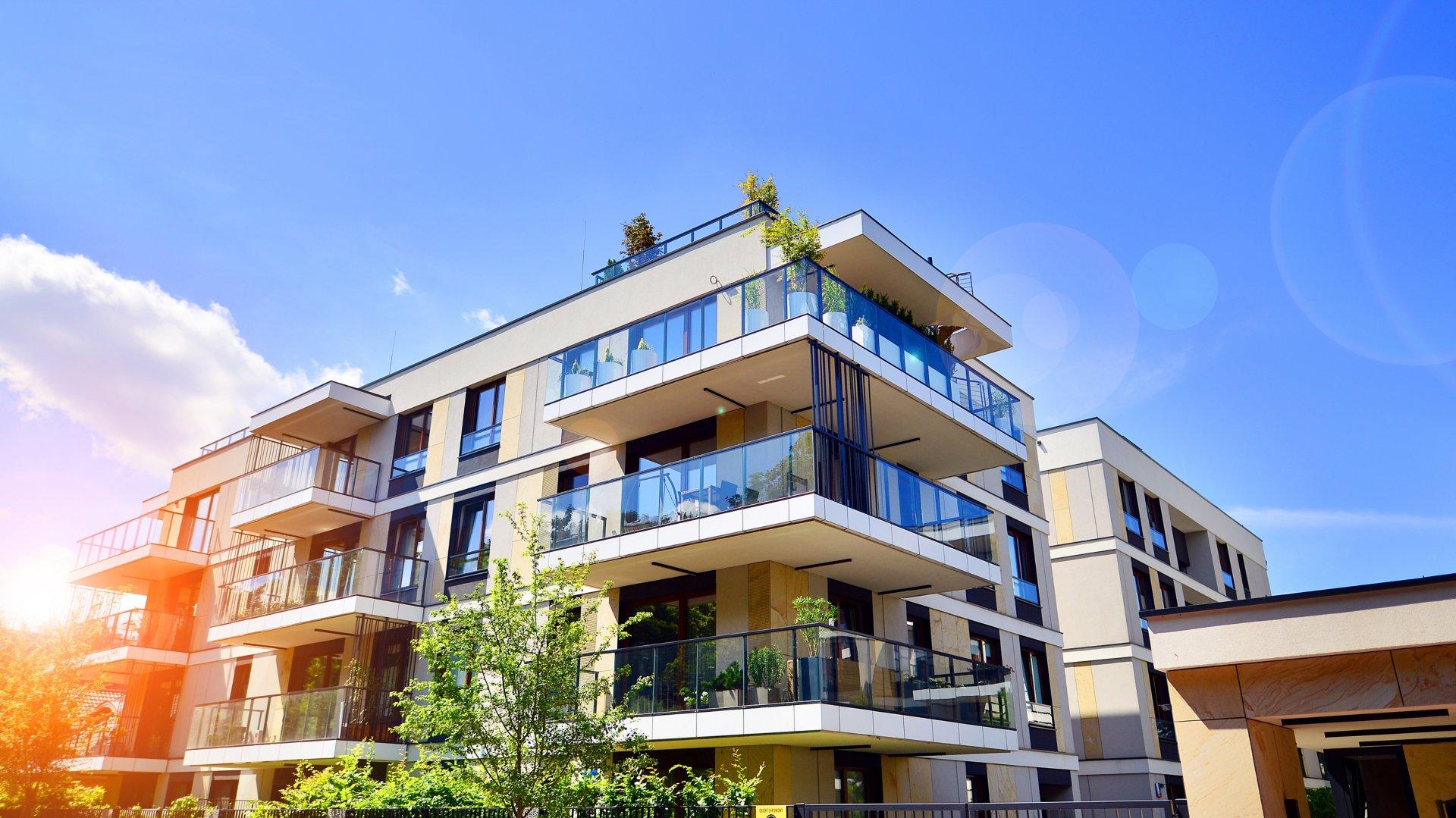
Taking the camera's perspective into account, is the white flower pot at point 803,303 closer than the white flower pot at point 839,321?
Yes

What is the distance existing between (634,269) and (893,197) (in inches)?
229

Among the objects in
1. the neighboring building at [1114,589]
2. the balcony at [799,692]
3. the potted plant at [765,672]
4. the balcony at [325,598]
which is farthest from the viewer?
the neighboring building at [1114,589]

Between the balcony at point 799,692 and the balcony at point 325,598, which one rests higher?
the balcony at point 325,598

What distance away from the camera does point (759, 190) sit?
19234 millimetres

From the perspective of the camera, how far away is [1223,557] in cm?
3853

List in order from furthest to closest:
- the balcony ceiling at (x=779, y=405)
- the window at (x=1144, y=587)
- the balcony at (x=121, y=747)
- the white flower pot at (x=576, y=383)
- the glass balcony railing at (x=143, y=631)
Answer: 1. the window at (x=1144, y=587)
2. the glass balcony railing at (x=143, y=631)
3. the balcony at (x=121, y=747)
4. the white flower pot at (x=576, y=383)
5. the balcony ceiling at (x=779, y=405)

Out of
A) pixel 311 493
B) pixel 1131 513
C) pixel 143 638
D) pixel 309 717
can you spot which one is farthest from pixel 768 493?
pixel 143 638

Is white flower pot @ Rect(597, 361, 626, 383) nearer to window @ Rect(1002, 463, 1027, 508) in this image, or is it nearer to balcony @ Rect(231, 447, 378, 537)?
balcony @ Rect(231, 447, 378, 537)

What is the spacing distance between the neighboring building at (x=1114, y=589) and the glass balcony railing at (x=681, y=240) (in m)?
13.7

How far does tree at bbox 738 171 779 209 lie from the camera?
62.5ft

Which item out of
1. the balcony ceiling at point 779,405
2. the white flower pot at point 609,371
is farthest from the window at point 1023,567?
the white flower pot at point 609,371

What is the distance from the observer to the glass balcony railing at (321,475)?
2447 cm

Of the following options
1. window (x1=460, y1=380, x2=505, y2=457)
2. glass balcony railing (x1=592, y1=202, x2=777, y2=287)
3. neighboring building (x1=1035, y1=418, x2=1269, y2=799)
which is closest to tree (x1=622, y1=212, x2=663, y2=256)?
glass balcony railing (x1=592, y1=202, x2=777, y2=287)

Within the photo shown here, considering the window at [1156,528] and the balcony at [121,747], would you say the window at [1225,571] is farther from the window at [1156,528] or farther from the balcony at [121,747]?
the balcony at [121,747]
